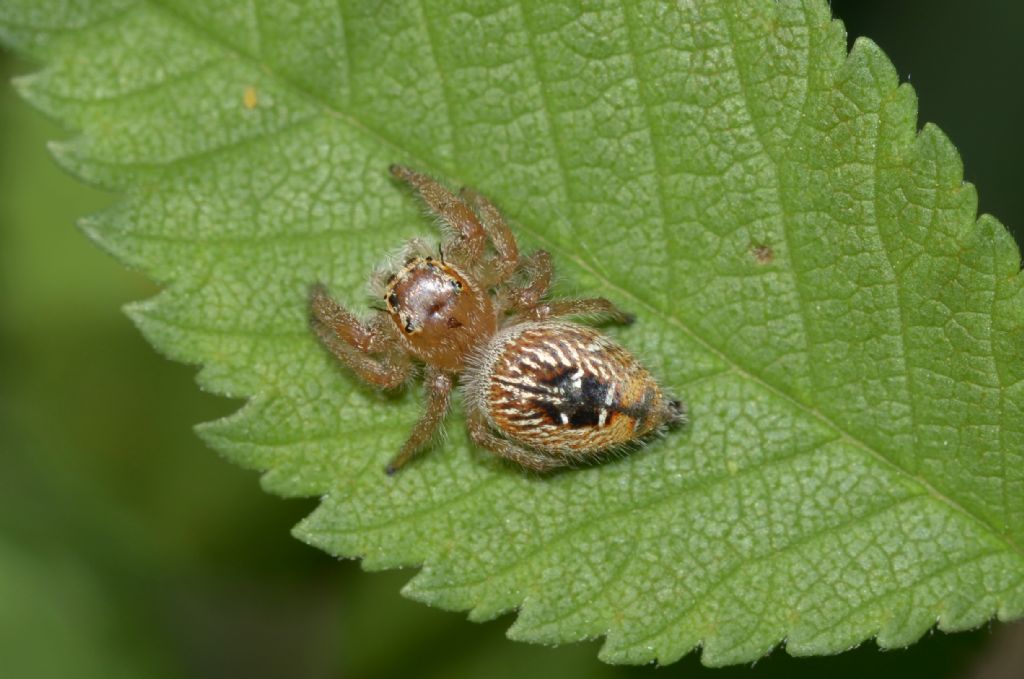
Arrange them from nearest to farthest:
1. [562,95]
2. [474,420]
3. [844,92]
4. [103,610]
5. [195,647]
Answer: [844,92], [562,95], [474,420], [103,610], [195,647]

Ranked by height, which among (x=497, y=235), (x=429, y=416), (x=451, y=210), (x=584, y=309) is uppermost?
(x=451, y=210)

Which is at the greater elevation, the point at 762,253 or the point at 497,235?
the point at 497,235

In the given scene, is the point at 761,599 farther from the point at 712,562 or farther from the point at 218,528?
the point at 218,528

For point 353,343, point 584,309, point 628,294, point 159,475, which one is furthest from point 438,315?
point 159,475

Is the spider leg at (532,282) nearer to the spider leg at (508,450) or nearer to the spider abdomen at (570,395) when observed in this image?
the spider abdomen at (570,395)

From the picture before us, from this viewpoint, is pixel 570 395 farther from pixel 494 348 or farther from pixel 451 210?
pixel 451 210

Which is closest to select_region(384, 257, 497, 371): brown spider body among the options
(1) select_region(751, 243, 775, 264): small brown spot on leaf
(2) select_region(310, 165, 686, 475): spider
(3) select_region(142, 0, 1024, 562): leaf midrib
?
(2) select_region(310, 165, 686, 475): spider

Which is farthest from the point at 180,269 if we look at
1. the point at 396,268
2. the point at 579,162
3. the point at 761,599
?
the point at 761,599

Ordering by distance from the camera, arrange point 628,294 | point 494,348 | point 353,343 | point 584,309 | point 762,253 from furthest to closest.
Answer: point 494,348 → point 353,343 → point 584,309 → point 628,294 → point 762,253
